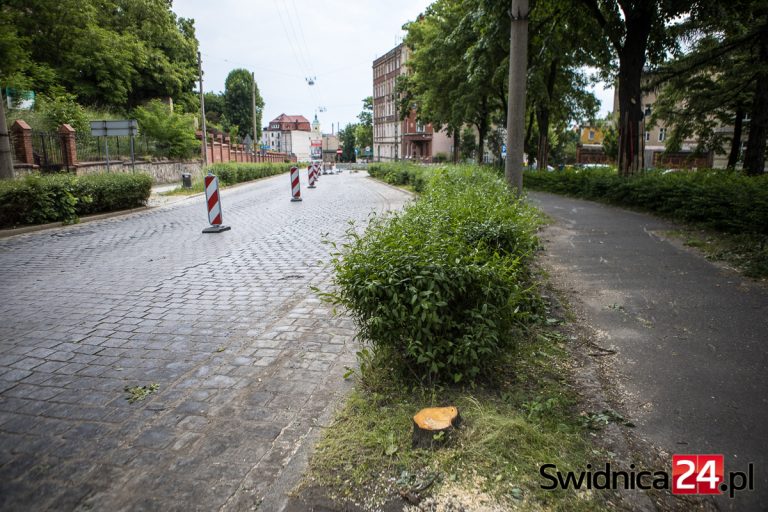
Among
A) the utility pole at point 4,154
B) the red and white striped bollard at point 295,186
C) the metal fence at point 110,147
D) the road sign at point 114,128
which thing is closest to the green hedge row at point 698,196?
the red and white striped bollard at point 295,186

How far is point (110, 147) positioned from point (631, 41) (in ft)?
83.4

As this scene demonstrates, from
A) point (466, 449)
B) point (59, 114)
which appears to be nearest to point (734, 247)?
point (466, 449)

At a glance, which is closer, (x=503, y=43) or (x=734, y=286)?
(x=734, y=286)

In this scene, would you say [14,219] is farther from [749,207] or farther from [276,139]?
[276,139]

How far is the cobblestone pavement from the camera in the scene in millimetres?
Result: 2842

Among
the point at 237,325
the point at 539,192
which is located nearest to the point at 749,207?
the point at 237,325

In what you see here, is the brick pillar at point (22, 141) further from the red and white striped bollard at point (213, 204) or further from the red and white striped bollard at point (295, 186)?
the red and white striped bollard at point (213, 204)

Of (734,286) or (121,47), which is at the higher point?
(121,47)

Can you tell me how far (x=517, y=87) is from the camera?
9219mm

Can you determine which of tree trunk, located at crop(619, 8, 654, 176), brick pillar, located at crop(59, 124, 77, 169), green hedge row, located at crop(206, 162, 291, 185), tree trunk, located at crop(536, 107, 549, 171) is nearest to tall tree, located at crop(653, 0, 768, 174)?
tree trunk, located at crop(619, 8, 654, 176)

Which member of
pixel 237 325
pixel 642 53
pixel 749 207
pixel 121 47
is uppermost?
pixel 121 47

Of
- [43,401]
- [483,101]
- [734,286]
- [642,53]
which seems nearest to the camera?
[43,401]

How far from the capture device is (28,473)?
114 inches

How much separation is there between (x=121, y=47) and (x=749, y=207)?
41.0 meters
